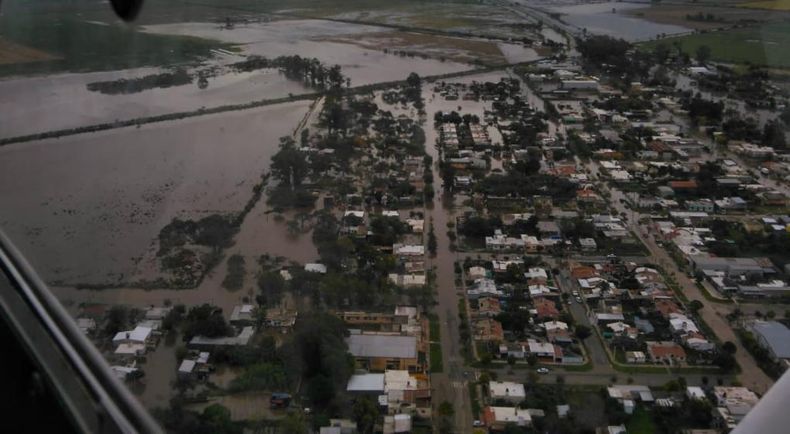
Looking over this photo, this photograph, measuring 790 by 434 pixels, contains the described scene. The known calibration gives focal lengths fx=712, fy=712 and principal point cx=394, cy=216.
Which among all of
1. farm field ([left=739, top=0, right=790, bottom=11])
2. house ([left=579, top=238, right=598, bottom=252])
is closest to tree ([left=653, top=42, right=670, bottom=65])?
farm field ([left=739, top=0, right=790, bottom=11])

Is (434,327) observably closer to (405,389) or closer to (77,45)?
(405,389)

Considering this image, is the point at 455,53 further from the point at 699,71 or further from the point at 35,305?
the point at 35,305

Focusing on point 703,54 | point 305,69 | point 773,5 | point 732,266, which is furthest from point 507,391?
point 703,54

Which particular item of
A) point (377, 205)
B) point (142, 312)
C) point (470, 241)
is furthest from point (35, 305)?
point (377, 205)

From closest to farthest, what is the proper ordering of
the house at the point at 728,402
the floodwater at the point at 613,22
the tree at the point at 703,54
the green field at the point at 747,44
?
the house at the point at 728,402
the green field at the point at 747,44
the tree at the point at 703,54
the floodwater at the point at 613,22

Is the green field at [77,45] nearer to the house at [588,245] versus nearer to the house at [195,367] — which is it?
the house at [195,367]

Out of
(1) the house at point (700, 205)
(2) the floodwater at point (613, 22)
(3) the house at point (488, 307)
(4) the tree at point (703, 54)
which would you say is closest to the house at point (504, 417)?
(3) the house at point (488, 307)
